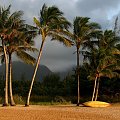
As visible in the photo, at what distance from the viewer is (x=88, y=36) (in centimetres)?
3603

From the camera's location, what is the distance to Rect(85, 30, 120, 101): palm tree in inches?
1526

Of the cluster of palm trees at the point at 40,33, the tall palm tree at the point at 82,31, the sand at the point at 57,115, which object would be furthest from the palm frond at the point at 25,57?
the sand at the point at 57,115

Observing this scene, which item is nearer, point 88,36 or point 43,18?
point 43,18

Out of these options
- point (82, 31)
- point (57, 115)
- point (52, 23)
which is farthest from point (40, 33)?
point (57, 115)

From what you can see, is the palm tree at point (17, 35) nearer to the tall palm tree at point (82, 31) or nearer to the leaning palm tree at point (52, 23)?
the leaning palm tree at point (52, 23)

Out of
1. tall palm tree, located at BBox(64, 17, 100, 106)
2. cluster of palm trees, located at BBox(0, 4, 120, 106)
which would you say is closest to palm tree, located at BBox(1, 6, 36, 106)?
cluster of palm trees, located at BBox(0, 4, 120, 106)

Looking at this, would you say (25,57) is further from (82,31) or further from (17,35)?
(82,31)

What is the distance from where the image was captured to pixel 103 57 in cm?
3856

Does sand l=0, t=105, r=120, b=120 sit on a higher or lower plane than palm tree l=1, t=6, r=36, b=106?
lower

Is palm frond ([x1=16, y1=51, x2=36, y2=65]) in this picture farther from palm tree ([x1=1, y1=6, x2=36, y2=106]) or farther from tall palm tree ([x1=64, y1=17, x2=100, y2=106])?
tall palm tree ([x1=64, y1=17, x2=100, y2=106])

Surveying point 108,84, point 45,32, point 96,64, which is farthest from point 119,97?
point 45,32

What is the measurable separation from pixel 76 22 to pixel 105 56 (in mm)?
5567

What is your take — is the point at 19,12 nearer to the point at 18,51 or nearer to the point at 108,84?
the point at 18,51

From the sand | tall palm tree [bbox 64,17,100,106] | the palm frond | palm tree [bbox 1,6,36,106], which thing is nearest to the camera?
the sand
